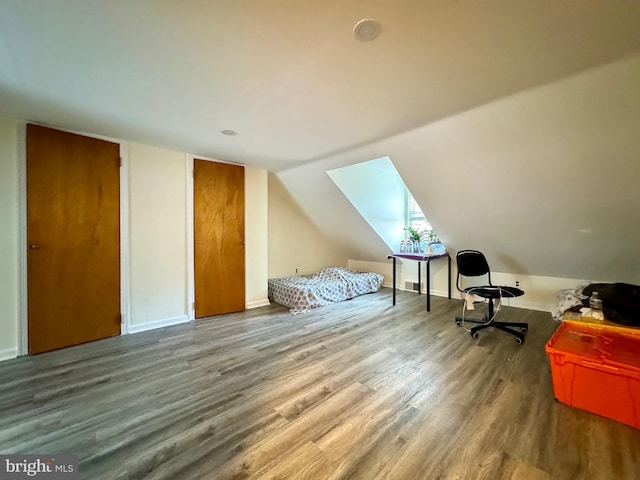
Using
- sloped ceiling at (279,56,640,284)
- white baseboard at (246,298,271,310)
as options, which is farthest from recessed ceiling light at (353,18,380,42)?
white baseboard at (246,298,271,310)

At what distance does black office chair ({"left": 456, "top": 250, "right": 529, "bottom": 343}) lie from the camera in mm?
3051

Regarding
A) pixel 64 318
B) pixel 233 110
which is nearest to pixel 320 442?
pixel 233 110

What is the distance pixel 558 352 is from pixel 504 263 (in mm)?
2587

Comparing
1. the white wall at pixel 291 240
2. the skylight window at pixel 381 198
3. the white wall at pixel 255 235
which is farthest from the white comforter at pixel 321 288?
the skylight window at pixel 381 198

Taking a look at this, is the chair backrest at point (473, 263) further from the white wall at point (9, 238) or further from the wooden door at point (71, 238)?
the white wall at point (9, 238)

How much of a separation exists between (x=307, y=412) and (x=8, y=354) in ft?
9.76

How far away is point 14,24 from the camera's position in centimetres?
142

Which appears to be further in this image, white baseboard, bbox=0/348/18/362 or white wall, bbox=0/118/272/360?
white wall, bbox=0/118/272/360

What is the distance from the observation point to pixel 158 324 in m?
3.44

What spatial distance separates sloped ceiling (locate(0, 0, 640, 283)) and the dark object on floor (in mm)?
593

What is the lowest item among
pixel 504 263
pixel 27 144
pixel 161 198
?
pixel 504 263

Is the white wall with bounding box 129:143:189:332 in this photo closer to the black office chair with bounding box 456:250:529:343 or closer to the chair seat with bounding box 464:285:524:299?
the black office chair with bounding box 456:250:529:343

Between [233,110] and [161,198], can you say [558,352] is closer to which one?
[233,110]

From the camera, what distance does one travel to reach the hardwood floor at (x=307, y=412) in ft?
4.56
